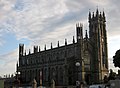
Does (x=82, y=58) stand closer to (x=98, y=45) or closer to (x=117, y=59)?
(x=98, y=45)

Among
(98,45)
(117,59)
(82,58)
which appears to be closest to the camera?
(117,59)

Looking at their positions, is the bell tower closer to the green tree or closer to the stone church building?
the stone church building

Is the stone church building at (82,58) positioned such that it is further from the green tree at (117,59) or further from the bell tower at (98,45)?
the green tree at (117,59)

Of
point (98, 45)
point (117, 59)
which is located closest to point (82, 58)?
point (98, 45)

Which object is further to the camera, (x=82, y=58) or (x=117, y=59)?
(x=82, y=58)

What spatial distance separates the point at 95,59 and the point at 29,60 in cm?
4108

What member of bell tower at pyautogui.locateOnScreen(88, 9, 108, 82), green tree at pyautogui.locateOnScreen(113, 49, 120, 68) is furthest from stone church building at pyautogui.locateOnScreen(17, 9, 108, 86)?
green tree at pyautogui.locateOnScreen(113, 49, 120, 68)

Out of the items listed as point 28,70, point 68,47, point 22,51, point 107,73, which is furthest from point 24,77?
point 107,73

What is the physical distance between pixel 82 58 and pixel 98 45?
1022 cm

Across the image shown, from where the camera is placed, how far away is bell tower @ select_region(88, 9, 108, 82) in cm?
10256

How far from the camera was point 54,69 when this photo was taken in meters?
110

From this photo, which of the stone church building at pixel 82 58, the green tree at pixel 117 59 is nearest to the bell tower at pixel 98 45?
the stone church building at pixel 82 58

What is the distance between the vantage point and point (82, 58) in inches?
3907

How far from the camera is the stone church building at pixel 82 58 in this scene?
99.8 meters
